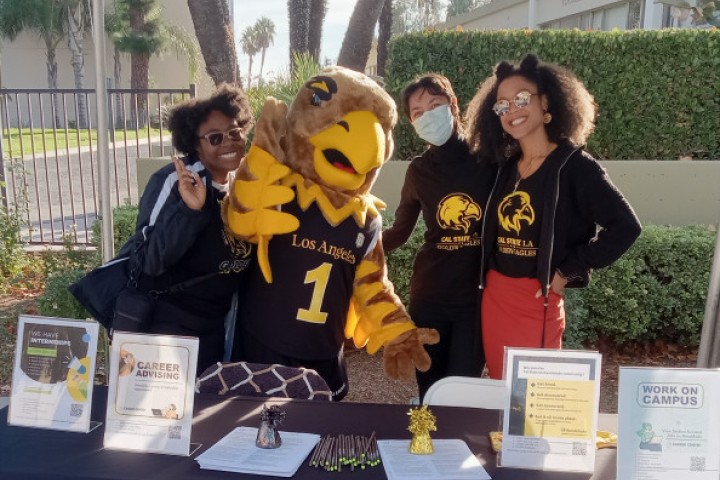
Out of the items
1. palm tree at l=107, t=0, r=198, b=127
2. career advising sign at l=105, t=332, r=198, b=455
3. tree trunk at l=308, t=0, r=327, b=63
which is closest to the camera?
career advising sign at l=105, t=332, r=198, b=455

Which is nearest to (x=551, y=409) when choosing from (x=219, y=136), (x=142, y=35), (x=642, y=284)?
(x=219, y=136)

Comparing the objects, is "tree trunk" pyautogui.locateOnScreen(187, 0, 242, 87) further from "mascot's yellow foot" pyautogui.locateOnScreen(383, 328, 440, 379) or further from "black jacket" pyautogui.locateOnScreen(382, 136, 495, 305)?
"mascot's yellow foot" pyautogui.locateOnScreen(383, 328, 440, 379)

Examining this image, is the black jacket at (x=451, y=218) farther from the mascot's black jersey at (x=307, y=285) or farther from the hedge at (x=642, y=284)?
the hedge at (x=642, y=284)

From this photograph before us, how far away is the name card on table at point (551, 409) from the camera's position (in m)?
1.56

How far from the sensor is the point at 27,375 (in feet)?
5.78

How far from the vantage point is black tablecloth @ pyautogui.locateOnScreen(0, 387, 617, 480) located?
156 cm

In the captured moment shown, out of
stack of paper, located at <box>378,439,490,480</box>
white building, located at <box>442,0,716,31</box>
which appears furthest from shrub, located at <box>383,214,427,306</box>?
white building, located at <box>442,0,716,31</box>

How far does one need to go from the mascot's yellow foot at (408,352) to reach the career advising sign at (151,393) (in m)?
0.90

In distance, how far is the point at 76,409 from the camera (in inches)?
68.8

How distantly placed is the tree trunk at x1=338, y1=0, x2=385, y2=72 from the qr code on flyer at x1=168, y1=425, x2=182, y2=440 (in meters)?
5.90

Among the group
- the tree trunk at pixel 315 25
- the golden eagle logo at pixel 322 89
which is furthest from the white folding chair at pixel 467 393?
the tree trunk at pixel 315 25

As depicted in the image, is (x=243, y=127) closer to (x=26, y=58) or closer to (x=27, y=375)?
(x=27, y=375)

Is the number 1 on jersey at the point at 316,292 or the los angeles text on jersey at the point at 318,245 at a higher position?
the los angeles text on jersey at the point at 318,245

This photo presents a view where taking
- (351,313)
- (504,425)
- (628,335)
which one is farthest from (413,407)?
(628,335)
